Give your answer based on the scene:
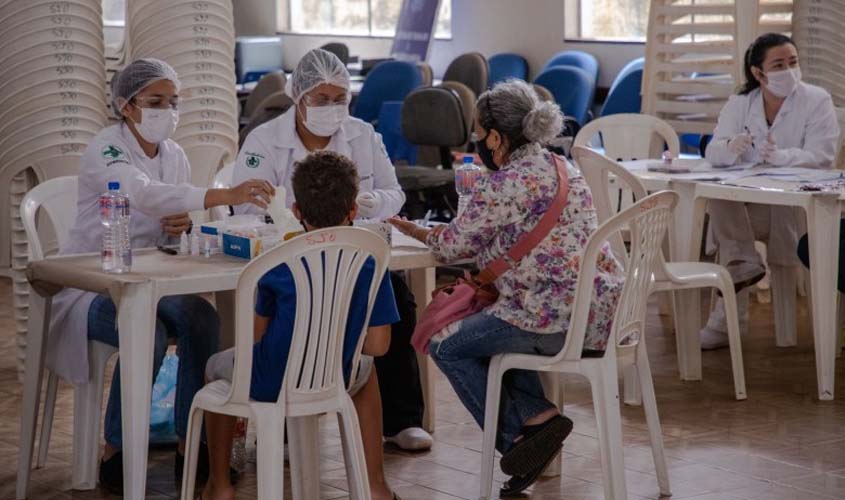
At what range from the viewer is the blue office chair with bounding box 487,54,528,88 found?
12.0m

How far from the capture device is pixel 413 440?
466 centimetres

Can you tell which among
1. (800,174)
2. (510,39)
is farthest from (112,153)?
(510,39)

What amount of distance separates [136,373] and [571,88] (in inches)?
276

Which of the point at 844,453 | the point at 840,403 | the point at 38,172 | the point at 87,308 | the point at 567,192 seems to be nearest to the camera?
the point at 567,192

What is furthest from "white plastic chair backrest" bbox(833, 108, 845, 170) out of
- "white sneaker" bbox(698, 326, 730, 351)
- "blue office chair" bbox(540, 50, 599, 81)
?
"blue office chair" bbox(540, 50, 599, 81)

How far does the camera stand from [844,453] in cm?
453

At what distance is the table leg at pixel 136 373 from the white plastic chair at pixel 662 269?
182cm

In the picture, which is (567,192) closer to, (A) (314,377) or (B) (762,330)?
(A) (314,377)

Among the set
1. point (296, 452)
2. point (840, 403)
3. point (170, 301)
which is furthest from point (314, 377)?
point (840, 403)

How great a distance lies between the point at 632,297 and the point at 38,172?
113 inches

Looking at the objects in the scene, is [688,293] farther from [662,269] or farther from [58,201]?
[58,201]

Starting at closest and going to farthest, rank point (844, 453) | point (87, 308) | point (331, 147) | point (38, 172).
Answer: point (87, 308) → point (844, 453) → point (331, 147) → point (38, 172)

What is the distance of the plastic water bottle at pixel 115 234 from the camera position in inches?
155

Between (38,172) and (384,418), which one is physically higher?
(38,172)
